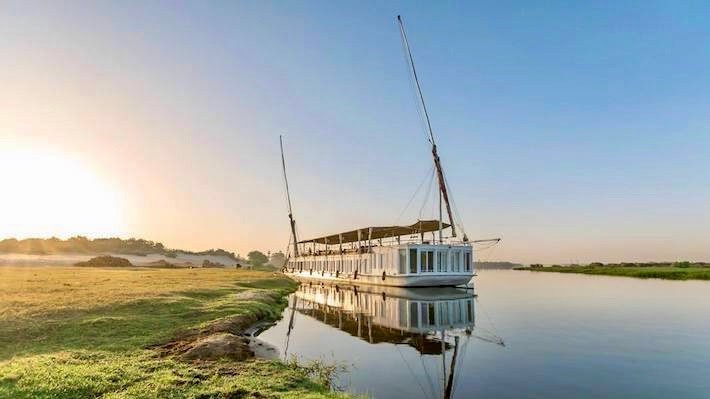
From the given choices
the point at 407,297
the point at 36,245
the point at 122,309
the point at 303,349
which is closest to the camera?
the point at 303,349

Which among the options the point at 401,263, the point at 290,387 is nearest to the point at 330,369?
the point at 290,387

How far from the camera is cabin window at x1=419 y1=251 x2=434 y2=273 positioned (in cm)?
5381

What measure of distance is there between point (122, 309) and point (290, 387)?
15.6m

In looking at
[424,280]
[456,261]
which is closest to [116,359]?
[424,280]

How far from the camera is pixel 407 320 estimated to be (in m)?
27.7

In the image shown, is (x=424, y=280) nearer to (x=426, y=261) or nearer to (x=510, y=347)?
(x=426, y=261)

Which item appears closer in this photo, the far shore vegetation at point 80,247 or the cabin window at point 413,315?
the cabin window at point 413,315

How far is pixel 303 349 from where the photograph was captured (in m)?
19.9

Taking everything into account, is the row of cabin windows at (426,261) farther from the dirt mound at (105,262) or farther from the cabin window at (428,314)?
Answer: the dirt mound at (105,262)

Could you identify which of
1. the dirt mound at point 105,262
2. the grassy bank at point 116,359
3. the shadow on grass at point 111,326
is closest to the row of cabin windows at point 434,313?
the shadow on grass at point 111,326

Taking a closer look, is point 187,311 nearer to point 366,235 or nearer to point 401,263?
point 401,263

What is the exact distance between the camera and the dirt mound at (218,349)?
14589 mm

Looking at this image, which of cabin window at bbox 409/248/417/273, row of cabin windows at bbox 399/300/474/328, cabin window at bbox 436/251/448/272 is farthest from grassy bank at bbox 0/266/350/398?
cabin window at bbox 436/251/448/272

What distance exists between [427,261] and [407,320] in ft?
85.9
